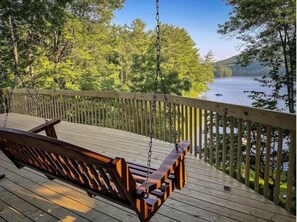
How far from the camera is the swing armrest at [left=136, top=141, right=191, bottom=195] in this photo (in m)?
1.70

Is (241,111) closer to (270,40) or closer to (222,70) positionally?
(270,40)

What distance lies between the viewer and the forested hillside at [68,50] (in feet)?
30.2

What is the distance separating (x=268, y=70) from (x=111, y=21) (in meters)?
8.59

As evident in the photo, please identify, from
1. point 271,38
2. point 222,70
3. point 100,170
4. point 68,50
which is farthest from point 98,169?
point 222,70

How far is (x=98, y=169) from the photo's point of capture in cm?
157

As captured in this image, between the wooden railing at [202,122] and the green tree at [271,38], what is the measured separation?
190 centimetres

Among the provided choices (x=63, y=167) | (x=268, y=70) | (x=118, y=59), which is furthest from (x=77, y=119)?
(x=118, y=59)

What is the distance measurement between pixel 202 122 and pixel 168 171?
2.23 metres

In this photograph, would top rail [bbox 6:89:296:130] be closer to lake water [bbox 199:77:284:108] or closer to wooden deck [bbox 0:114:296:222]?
wooden deck [bbox 0:114:296:222]

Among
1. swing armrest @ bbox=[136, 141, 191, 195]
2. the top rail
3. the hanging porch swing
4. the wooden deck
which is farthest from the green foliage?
the hanging porch swing

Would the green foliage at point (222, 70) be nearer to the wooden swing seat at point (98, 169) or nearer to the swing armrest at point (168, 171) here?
the swing armrest at point (168, 171)

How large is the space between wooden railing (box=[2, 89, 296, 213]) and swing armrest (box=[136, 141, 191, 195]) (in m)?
0.87

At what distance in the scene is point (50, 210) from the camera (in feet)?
7.85

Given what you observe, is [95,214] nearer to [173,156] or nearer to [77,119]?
[173,156]
